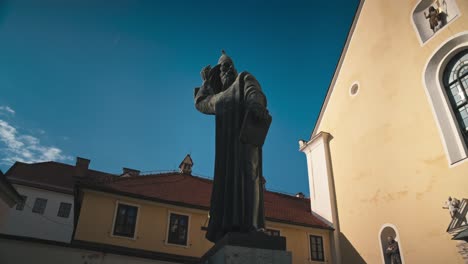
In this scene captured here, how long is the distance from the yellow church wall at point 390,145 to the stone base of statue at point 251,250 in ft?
35.3

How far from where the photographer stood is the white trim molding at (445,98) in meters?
11.8

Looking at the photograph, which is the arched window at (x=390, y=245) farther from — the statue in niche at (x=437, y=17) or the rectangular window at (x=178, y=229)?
the rectangular window at (x=178, y=229)

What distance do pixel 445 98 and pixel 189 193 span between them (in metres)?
12.7

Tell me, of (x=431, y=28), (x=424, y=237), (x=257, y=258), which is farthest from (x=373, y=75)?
(x=257, y=258)

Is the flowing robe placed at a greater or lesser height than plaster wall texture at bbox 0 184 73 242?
lesser

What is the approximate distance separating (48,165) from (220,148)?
3491 cm

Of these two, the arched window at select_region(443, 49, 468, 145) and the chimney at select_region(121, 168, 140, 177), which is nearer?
the arched window at select_region(443, 49, 468, 145)

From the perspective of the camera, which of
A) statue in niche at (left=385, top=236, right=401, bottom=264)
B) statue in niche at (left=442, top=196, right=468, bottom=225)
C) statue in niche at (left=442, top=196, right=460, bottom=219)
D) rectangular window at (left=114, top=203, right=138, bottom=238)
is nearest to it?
statue in niche at (left=442, top=196, right=468, bottom=225)

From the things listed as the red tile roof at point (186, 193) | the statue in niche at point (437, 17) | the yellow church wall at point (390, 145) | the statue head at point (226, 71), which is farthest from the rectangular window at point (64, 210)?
the statue in niche at point (437, 17)

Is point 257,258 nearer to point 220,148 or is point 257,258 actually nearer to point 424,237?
point 220,148

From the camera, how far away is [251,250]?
9.36 ft

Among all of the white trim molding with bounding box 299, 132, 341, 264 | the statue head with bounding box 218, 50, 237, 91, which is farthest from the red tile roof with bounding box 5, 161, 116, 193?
the statue head with bounding box 218, 50, 237, 91

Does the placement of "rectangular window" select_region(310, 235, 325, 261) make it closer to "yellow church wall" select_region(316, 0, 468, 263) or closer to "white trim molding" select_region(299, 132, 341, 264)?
"white trim molding" select_region(299, 132, 341, 264)

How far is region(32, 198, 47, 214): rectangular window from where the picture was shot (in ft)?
93.0
